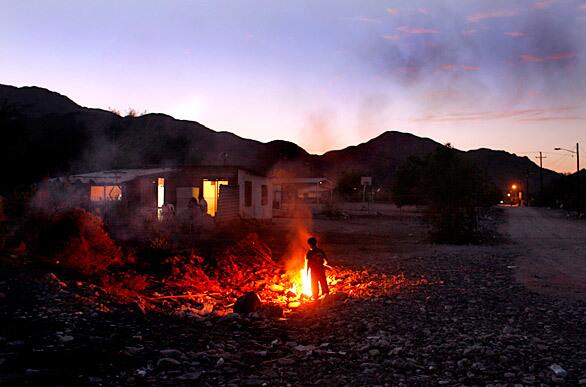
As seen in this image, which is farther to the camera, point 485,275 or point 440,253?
point 440,253

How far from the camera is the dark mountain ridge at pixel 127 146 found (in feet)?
69.7

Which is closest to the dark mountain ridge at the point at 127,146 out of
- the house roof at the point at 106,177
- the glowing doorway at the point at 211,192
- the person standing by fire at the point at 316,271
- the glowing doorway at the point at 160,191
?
the house roof at the point at 106,177

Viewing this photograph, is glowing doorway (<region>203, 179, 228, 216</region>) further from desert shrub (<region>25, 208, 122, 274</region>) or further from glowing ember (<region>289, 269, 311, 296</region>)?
desert shrub (<region>25, 208, 122, 274</region>)

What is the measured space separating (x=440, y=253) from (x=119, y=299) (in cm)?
1142

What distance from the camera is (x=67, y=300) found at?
9.17 meters

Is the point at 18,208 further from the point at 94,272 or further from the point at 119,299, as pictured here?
the point at 119,299

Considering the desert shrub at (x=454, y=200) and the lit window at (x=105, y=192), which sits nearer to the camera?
the desert shrub at (x=454, y=200)

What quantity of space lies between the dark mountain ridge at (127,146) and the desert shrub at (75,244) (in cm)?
830

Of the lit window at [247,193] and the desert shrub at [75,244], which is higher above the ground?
the lit window at [247,193]

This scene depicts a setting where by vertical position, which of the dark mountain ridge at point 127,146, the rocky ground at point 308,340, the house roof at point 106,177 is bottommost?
the rocky ground at point 308,340

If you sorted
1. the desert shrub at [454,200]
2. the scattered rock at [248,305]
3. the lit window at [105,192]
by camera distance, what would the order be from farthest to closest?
the lit window at [105,192], the desert shrub at [454,200], the scattered rock at [248,305]

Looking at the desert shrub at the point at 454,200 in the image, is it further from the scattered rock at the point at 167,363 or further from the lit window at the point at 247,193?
the scattered rock at the point at 167,363

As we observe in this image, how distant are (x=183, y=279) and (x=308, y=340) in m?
5.35

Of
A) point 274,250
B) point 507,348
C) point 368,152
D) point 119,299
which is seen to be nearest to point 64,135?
point 274,250
